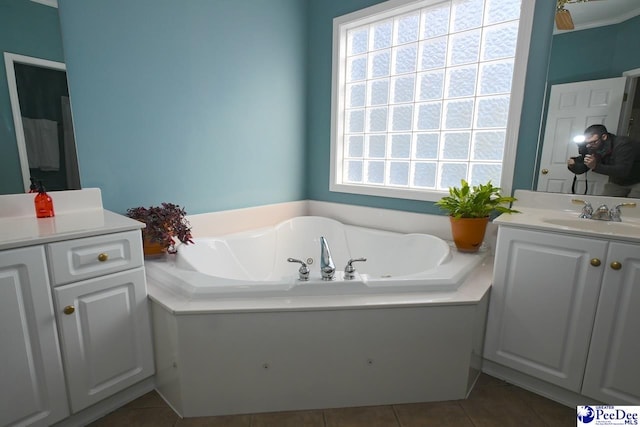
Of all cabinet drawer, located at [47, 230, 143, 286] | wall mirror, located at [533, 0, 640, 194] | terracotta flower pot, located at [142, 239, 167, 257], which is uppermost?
wall mirror, located at [533, 0, 640, 194]

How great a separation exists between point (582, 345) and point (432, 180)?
4.22 feet

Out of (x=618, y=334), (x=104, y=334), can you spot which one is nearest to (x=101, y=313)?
(x=104, y=334)

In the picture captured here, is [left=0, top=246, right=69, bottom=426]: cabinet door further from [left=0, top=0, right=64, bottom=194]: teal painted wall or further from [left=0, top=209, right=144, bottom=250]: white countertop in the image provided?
[left=0, top=0, right=64, bottom=194]: teal painted wall

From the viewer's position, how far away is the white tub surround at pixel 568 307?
4.20 feet

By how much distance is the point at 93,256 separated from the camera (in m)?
1.27

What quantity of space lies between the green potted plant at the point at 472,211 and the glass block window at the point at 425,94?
0.30 m

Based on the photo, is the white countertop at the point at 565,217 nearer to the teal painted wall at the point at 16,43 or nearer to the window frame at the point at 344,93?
the window frame at the point at 344,93

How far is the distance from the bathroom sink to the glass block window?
520 millimetres

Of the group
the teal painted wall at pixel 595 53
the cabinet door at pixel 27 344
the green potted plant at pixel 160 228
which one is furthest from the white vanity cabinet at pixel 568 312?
the cabinet door at pixel 27 344

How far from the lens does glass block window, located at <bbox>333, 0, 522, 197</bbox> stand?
199 centimetres

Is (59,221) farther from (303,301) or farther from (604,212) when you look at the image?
(604,212)

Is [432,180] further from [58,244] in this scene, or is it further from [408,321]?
[58,244]

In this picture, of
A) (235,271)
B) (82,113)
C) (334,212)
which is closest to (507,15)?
(334,212)

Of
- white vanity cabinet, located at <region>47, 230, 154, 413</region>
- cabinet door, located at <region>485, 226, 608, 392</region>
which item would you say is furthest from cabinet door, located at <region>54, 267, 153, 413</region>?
cabinet door, located at <region>485, 226, 608, 392</region>
